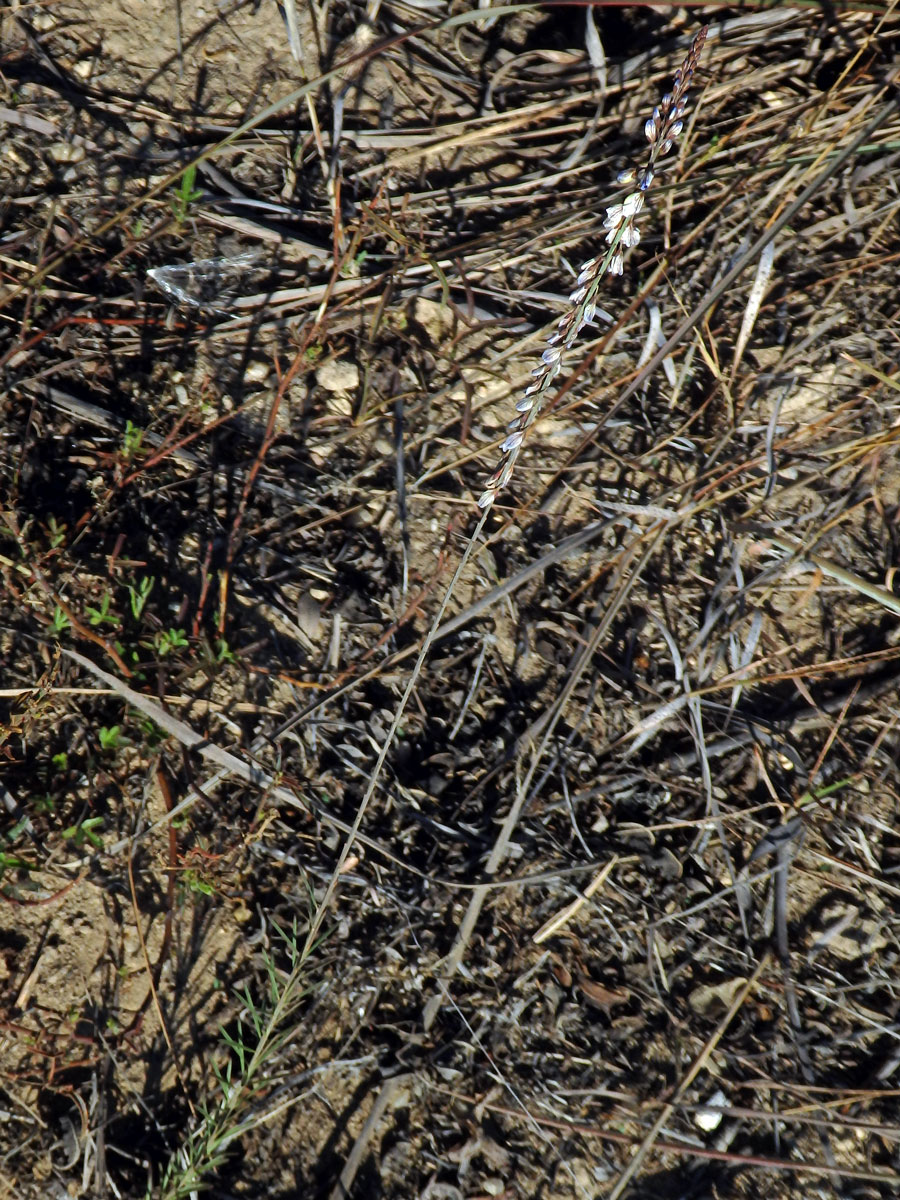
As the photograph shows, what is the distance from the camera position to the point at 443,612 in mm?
1679

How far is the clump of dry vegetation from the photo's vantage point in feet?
6.08

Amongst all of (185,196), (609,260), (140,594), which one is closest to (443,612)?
(609,260)

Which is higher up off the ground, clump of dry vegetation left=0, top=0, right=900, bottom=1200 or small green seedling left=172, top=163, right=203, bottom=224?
small green seedling left=172, top=163, right=203, bottom=224

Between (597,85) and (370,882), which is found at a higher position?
(597,85)

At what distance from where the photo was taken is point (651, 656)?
216cm

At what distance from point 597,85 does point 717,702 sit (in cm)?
177

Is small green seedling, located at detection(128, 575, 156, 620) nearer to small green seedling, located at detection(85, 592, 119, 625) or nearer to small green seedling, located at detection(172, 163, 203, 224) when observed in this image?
small green seedling, located at detection(85, 592, 119, 625)

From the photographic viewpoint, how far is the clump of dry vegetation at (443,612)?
6.08ft

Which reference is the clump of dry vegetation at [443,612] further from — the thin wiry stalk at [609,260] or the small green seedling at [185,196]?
the thin wiry stalk at [609,260]

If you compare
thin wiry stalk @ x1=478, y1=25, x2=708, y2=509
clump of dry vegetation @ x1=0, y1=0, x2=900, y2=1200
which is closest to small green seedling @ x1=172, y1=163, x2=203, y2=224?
clump of dry vegetation @ x1=0, y1=0, x2=900, y2=1200

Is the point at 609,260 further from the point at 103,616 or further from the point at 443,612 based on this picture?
the point at 103,616

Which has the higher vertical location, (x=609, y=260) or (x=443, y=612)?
(x=609, y=260)

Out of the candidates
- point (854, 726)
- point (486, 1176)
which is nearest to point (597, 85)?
point (854, 726)

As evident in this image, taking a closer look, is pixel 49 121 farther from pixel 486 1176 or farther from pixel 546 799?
pixel 486 1176
